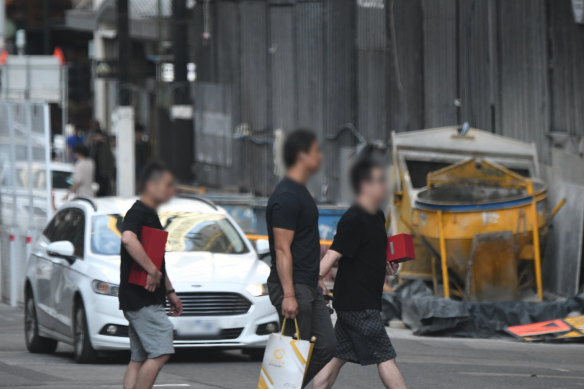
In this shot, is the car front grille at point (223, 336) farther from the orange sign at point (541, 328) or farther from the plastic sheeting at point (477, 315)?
the orange sign at point (541, 328)

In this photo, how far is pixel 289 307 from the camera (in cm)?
713

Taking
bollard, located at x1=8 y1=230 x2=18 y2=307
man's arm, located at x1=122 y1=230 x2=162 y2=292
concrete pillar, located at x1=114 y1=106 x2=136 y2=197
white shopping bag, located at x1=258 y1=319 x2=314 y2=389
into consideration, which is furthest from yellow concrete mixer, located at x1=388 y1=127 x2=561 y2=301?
concrete pillar, located at x1=114 y1=106 x2=136 y2=197

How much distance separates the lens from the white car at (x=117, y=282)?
10602mm

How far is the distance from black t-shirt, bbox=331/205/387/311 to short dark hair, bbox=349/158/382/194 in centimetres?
18

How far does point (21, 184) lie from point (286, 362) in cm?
1067

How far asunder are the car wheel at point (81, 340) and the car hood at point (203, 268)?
0.37 meters

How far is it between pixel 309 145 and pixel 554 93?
9.83 metres

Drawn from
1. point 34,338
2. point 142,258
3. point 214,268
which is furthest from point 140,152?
point 142,258

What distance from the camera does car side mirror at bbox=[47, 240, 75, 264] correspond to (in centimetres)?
1101

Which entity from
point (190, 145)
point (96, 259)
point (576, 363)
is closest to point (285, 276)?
point (96, 259)

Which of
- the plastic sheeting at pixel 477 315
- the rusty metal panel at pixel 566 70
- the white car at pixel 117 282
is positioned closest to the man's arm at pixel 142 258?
the white car at pixel 117 282

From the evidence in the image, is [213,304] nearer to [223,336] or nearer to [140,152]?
[223,336]

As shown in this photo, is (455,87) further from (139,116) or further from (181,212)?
(139,116)

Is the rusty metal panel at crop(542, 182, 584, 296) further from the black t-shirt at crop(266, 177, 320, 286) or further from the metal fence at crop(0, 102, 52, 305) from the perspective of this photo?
the black t-shirt at crop(266, 177, 320, 286)
